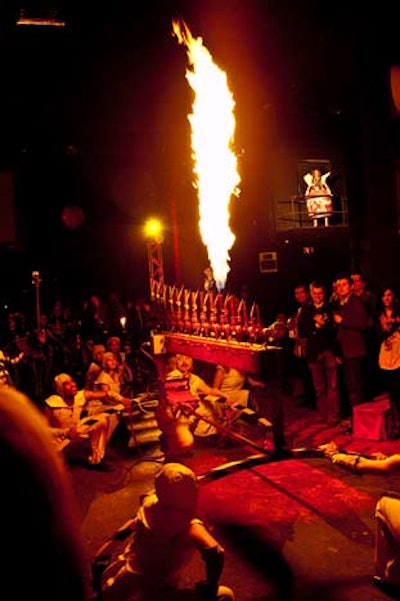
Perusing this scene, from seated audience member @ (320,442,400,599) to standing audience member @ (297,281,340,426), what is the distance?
4632 millimetres

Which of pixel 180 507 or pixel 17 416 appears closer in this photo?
pixel 17 416

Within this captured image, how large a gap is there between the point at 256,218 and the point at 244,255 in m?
1.26

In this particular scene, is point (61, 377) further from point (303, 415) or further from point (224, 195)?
point (303, 415)

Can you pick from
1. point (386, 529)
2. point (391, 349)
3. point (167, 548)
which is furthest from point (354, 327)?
point (167, 548)

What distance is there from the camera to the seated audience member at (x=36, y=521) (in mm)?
1073

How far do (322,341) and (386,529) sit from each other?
5.02m

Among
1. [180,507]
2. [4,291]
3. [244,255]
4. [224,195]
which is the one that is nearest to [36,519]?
[180,507]

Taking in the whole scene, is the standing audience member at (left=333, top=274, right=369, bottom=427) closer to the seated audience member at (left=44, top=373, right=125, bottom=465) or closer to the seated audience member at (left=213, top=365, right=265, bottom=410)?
the seated audience member at (left=213, top=365, right=265, bottom=410)

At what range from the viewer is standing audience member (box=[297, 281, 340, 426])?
28.1ft

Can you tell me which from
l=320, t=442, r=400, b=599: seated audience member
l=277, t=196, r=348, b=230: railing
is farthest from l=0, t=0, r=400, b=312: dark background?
l=320, t=442, r=400, b=599: seated audience member

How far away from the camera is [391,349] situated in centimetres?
768

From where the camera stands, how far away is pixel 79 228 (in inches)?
660

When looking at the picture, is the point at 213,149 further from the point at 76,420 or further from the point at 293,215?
the point at 293,215

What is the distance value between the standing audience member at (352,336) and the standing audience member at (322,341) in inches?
9.2
